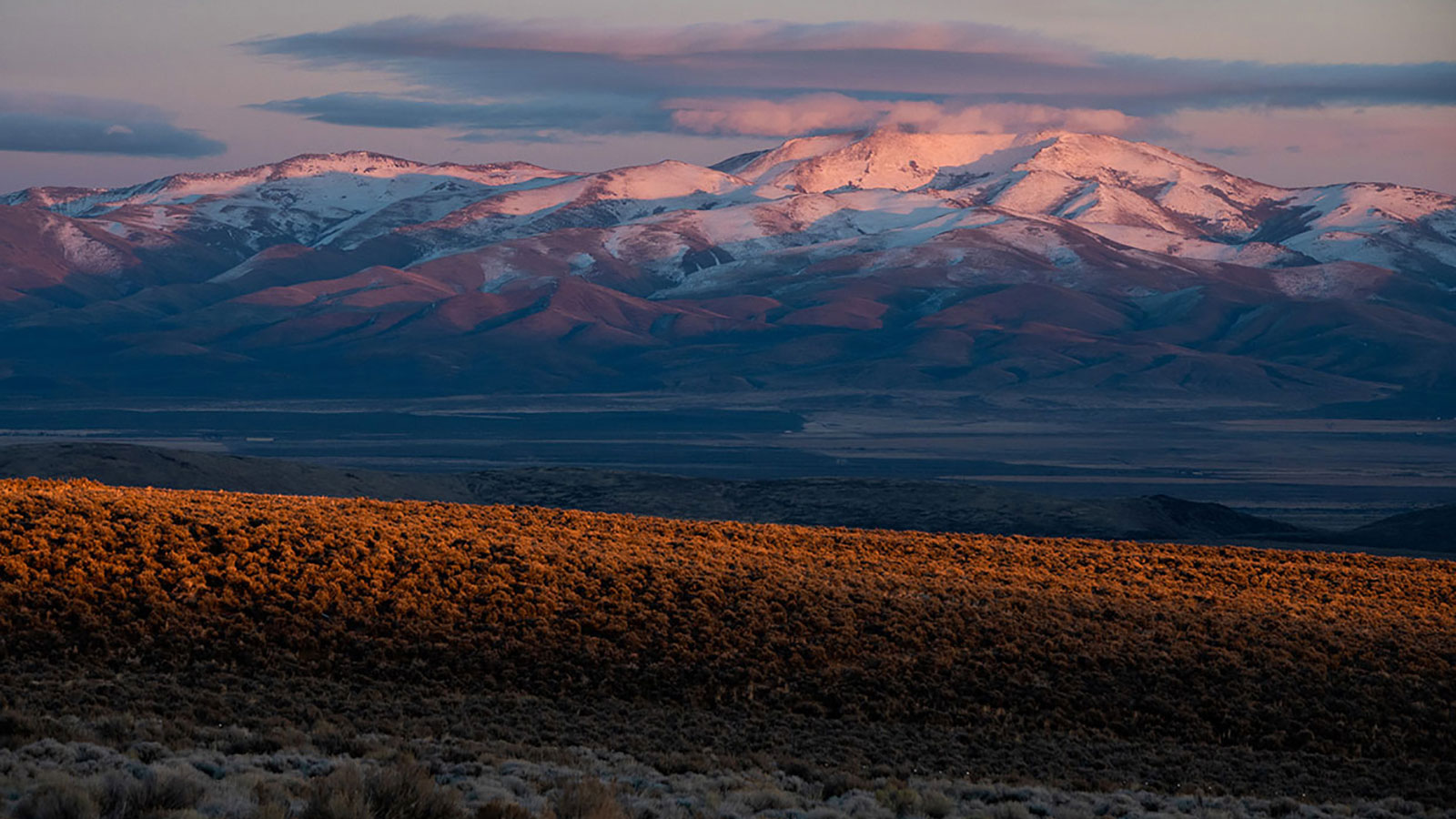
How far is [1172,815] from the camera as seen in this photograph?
45.9 ft

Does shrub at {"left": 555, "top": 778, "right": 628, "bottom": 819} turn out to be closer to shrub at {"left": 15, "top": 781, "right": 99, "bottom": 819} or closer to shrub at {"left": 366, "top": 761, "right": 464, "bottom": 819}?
shrub at {"left": 366, "top": 761, "right": 464, "bottom": 819}

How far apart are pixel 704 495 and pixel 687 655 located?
5207 cm

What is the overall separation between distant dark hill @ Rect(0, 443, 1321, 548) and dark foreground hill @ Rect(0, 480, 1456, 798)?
33710mm

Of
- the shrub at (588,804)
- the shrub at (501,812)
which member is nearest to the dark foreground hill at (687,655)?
the shrub at (588,804)

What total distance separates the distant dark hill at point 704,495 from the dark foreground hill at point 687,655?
111 feet

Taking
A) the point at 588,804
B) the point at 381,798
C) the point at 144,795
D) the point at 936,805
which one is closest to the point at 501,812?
the point at 381,798

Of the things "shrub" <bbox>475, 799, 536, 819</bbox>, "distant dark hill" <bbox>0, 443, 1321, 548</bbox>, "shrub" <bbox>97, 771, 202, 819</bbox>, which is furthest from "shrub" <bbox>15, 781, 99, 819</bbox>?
"distant dark hill" <bbox>0, 443, 1321, 548</bbox>

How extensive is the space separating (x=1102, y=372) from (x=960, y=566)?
549ft

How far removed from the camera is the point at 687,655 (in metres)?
21.6

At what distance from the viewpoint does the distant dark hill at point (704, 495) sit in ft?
207

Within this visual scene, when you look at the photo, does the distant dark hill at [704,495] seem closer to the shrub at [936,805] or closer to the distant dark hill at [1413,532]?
the distant dark hill at [1413,532]

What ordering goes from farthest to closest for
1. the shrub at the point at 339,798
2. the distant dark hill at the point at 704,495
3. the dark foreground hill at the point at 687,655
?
the distant dark hill at the point at 704,495 → the dark foreground hill at the point at 687,655 → the shrub at the point at 339,798

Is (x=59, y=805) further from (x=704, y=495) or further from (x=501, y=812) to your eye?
(x=704, y=495)

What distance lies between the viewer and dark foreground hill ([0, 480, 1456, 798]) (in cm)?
1709
